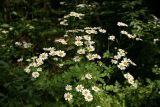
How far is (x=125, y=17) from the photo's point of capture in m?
4.47

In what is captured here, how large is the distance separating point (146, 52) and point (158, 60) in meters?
0.18

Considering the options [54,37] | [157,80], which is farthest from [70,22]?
[157,80]

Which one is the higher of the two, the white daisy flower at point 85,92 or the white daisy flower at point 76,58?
the white daisy flower at point 76,58

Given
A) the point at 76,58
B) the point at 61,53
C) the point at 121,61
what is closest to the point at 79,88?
the point at 76,58

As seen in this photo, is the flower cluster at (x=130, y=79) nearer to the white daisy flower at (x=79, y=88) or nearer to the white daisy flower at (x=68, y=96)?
the white daisy flower at (x=79, y=88)

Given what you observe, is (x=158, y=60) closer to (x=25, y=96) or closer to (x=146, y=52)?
(x=146, y=52)

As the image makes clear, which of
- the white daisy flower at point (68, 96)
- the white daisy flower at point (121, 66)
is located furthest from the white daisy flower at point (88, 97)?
the white daisy flower at point (121, 66)

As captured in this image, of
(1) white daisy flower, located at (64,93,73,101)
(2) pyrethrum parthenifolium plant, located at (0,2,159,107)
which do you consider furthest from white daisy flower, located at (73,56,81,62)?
(1) white daisy flower, located at (64,93,73,101)

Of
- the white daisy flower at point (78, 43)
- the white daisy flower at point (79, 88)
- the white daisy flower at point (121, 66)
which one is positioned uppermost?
the white daisy flower at point (78, 43)

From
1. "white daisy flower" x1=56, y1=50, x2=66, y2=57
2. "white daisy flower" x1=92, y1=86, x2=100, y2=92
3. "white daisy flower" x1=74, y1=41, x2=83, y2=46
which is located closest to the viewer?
"white daisy flower" x1=92, y1=86, x2=100, y2=92

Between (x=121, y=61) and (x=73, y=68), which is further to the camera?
(x=121, y=61)

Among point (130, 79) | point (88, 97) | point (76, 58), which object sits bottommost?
point (130, 79)

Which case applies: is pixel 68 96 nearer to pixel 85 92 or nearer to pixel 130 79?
pixel 85 92

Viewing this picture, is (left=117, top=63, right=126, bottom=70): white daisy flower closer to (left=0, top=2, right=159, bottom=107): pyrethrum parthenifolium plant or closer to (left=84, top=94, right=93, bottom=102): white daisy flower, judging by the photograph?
(left=0, top=2, right=159, bottom=107): pyrethrum parthenifolium plant
